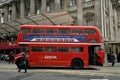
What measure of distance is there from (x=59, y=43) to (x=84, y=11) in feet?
82.6

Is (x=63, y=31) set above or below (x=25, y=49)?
above

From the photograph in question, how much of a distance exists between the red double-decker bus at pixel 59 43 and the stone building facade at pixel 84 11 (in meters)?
17.8

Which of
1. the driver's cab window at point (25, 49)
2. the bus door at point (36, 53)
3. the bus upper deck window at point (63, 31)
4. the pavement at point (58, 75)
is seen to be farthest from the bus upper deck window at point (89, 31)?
the driver's cab window at point (25, 49)

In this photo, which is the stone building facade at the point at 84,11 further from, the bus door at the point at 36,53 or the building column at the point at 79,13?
the bus door at the point at 36,53

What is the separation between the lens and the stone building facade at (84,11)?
183 ft

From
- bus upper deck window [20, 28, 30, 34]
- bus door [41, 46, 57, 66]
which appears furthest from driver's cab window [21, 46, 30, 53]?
bus door [41, 46, 57, 66]

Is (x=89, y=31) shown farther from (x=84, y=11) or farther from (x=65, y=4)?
(x=65, y=4)

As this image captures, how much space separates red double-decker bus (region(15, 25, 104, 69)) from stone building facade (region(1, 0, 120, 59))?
17796 millimetres

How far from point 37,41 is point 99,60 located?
6521 millimetres

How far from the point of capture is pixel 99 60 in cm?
3512

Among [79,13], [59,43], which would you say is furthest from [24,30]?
[79,13]

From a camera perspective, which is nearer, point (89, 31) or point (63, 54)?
point (89, 31)

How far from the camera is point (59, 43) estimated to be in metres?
34.5

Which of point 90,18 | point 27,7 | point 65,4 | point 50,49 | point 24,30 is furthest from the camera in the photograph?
point 27,7
